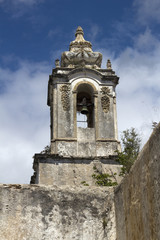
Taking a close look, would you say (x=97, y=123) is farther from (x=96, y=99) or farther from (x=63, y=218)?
(x=63, y=218)

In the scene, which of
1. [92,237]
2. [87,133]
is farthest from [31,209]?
[87,133]

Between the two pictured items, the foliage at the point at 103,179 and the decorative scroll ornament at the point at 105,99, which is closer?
the foliage at the point at 103,179

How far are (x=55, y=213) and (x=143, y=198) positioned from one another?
5.11 ft

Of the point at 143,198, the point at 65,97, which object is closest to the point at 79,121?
the point at 65,97

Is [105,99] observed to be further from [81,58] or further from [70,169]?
[70,169]

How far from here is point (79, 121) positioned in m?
18.0

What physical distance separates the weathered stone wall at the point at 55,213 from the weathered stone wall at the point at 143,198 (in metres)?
0.38

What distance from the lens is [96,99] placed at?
1833 centimetres

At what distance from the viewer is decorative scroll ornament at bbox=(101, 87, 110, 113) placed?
18.2 meters

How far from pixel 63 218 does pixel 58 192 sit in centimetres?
34

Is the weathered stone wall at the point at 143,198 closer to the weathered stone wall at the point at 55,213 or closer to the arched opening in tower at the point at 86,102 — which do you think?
the weathered stone wall at the point at 55,213

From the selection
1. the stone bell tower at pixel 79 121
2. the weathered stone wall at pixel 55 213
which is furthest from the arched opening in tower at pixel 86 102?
the weathered stone wall at pixel 55 213

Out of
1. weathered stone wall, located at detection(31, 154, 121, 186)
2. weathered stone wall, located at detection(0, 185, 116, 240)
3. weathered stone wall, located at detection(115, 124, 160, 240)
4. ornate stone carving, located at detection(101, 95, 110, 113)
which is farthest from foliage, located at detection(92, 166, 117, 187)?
weathered stone wall, located at detection(115, 124, 160, 240)

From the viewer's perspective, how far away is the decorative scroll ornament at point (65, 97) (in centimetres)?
1798
